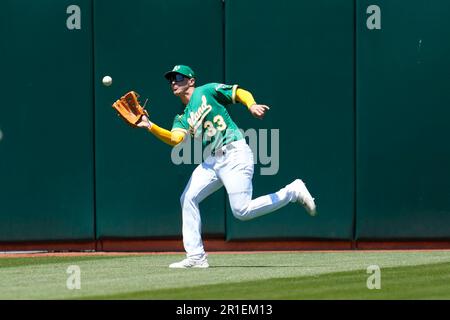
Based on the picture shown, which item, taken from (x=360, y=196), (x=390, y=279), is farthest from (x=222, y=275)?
(x=360, y=196)

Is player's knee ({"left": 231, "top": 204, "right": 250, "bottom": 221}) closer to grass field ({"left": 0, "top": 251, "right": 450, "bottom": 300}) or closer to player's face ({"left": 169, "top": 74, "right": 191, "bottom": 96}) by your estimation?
grass field ({"left": 0, "top": 251, "right": 450, "bottom": 300})

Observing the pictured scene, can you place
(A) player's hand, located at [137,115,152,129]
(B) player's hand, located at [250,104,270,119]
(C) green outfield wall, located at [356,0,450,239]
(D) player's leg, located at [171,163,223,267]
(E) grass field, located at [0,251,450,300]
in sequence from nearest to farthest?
(E) grass field, located at [0,251,450,300] → (B) player's hand, located at [250,104,270,119] → (A) player's hand, located at [137,115,152,129] → (D) player's leg, located at [171,163,223,267] → (C) green outfield wall, located at [356,0,450,239]

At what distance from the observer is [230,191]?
35.3 feet

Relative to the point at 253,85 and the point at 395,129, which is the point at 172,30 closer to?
the point at 253,85

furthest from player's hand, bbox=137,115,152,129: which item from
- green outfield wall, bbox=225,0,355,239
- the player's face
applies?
green outfield wall, bbox=225,0,355,239

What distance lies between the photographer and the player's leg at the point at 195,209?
10.8 meters

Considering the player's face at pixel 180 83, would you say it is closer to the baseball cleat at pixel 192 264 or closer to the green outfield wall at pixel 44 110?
the baseball cleat at pixel 192 264

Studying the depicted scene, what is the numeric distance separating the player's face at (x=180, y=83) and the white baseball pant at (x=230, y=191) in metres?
0.66

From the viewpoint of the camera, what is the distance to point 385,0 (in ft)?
42.8

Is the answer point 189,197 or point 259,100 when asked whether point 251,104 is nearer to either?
point 189,197

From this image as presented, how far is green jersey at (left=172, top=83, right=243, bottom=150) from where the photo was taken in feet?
35.6

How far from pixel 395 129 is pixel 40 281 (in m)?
4.78

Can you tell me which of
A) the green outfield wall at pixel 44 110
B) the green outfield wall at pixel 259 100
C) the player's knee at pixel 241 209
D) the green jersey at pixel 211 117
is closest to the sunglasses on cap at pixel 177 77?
the green jersey at pixel 211 117

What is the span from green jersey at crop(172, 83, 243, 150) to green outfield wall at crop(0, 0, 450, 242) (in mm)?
2230
